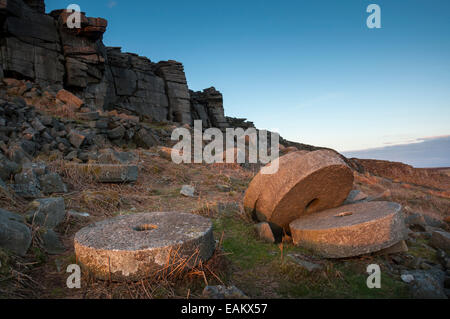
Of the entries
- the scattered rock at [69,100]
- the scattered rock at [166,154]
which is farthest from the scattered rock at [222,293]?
the scattered rock at [69,100]

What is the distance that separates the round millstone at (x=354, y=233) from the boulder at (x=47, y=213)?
3221mm

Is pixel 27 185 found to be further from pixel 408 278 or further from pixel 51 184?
pixel 408 278

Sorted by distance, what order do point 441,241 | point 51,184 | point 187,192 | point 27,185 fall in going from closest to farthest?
point 441,241, point 27,185, point 51,184, point 187,192

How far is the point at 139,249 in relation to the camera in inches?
92.9

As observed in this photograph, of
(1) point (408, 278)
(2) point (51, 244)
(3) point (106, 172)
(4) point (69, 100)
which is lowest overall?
(1) point (408, 278)

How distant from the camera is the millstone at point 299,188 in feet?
10.9

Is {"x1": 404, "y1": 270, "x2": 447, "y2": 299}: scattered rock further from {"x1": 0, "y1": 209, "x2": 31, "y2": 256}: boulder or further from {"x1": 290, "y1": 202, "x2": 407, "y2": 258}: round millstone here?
{"x1": 0, "y1": 209, "x2": 31, "y2": 256}: boulder

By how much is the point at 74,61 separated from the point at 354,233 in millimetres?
19615

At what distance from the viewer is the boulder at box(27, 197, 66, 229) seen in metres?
3.34

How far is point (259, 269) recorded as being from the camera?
2.86 m

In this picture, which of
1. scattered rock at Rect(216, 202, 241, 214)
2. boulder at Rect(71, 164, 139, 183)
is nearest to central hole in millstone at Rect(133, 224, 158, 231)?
scattered rock at Rect(216, 202, 241, 214)

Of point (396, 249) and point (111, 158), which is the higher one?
point (111, 158)

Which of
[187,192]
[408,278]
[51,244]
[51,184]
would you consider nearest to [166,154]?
[187,192]
